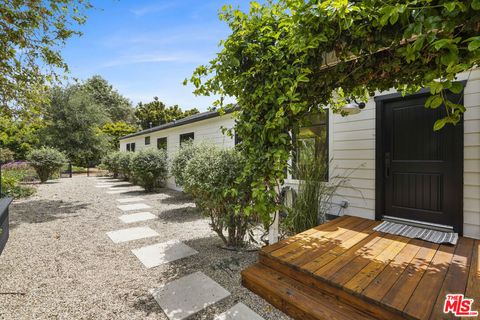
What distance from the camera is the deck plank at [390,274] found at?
167cm

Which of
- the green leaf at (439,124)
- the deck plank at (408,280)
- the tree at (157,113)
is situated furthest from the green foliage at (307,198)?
the tree at (157,113)

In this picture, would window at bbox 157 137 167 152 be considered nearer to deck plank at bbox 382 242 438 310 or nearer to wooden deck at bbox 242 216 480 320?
wooden deck at bbox 242 216 480 320

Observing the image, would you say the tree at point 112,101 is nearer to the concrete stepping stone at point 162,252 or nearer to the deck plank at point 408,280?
the concrete stepping stone at point 162,252

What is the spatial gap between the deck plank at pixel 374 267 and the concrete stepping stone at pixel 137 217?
4.20 metres

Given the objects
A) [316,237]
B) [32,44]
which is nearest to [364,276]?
[316,237]

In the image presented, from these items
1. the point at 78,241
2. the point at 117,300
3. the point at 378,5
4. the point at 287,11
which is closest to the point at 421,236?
the point at 378,5

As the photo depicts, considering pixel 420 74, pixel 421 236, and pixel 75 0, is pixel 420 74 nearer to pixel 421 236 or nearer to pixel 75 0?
pixel 421 236

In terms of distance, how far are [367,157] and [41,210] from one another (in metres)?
7.29

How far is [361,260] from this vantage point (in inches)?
86.0

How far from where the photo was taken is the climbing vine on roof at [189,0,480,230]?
155cm

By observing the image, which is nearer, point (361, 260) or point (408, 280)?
point (408, 280)

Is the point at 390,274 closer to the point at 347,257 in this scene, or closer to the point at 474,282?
the point at 347,257

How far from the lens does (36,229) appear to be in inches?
161

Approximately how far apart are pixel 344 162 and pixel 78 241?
4582 mm
